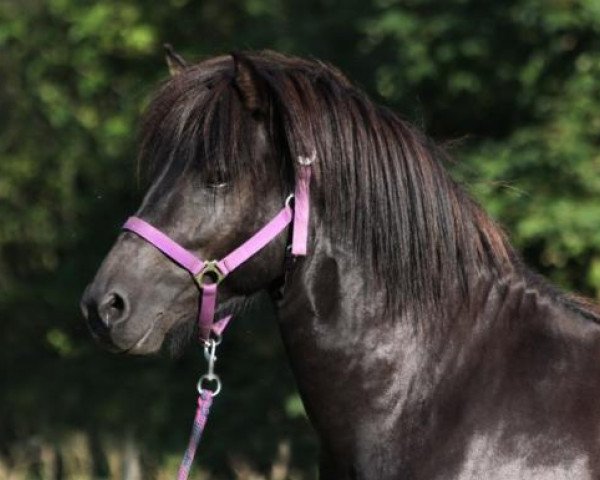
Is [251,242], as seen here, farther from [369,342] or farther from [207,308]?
[369,342]

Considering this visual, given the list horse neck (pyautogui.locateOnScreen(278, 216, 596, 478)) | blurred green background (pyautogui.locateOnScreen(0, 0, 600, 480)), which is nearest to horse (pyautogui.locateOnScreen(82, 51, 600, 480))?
horse neck (pyautogui.locateOnScreen(278, 216, 596, 478))

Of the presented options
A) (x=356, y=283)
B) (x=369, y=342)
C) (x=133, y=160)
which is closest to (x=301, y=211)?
(x=356, y=283)

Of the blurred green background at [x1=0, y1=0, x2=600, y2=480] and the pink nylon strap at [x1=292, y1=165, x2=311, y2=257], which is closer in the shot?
the pink nylon strap at [x1=292, y1=165, x2=311, y2=257]

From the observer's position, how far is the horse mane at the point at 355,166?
3240mm

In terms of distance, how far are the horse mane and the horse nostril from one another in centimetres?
34

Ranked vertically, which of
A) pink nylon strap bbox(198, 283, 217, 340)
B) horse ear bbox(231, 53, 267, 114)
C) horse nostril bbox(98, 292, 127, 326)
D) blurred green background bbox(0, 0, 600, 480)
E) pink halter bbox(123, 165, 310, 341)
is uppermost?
horse ear bbox(231, 53, 267, 114)

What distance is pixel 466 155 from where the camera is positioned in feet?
22.2

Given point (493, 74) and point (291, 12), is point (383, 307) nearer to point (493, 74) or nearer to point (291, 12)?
point (493, 74)

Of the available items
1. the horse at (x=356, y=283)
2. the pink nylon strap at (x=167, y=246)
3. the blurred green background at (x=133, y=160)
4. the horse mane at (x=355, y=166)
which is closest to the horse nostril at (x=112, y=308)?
the horse at (x=356, y=283)

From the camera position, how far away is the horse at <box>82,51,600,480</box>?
3188 mm

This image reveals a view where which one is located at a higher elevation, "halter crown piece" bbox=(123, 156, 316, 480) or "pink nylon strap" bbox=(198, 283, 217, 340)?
"halter crown piece" bbox=(123, 156, 316, 480)

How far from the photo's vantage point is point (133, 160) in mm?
6129

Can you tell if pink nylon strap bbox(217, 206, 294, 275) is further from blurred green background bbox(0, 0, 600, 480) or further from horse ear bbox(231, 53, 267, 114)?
blurred green background bbox(0, 0, 600, 480)

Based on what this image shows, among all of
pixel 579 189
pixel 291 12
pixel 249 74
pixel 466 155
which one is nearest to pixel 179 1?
pixel 291 12
